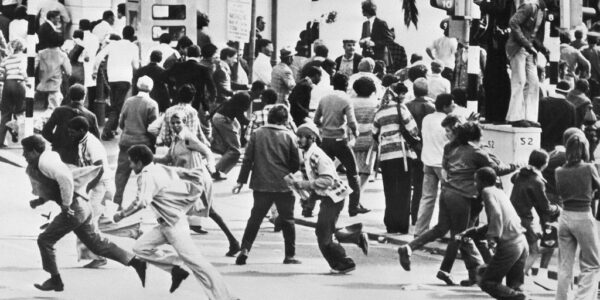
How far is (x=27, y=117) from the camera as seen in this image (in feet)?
77.7

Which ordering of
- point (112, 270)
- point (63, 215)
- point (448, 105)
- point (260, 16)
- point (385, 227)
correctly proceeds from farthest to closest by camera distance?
point (260, 16)
point (385, 227)
point (448, 105)
point (112, 270)
point (63, 215)

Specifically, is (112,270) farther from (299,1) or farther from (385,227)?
(299,1)

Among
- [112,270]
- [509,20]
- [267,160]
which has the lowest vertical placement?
[112,270]

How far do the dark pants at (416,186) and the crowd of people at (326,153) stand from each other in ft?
0.09

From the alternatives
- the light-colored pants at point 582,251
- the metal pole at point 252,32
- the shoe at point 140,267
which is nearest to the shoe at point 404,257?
the light-colored pants at point 582,251

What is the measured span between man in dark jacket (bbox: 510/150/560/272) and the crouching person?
87 centimetres

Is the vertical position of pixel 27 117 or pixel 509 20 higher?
pixel 509 20

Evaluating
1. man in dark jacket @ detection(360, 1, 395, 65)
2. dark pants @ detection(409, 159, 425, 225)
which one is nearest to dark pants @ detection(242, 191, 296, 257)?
dark pants @ detection(409, 159, 425, 225)

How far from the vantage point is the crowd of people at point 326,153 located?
14.8 metres

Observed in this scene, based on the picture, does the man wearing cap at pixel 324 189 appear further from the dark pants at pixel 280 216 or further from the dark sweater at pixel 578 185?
the dark sweater at pixel 578 185

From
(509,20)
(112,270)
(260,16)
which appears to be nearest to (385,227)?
(509,20)

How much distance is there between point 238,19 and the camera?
27078 mm

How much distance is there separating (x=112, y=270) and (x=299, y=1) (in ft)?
55.7

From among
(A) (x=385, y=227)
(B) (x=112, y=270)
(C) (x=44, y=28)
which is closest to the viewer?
(B) (x=112, y=270)
